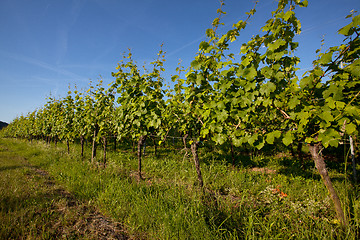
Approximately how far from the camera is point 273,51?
2479 millimetres

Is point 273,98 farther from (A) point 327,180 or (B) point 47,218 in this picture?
(B) point 47,218

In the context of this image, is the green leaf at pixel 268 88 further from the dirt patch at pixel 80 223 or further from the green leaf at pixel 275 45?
the dirt patch at pixel 80 223

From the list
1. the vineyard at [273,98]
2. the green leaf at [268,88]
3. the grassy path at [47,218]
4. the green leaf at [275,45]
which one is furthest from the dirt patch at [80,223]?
the green leaf at [275,45]

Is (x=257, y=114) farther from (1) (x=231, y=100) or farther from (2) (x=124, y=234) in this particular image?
(2) (x=124, y=234)

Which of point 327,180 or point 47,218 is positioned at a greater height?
point 327,180

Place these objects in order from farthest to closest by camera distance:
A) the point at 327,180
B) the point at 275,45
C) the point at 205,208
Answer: the point at 205,208 → the point at 327,180 → the point at 275,45

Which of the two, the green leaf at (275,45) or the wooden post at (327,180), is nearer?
the green leaf at (275,45)

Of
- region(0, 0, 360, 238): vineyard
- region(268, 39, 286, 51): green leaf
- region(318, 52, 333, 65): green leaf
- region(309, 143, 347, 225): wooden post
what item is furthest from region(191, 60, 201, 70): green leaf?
region(309, 143, 347, 225): wooden post

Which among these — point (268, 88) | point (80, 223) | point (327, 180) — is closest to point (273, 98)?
point (268, 88)

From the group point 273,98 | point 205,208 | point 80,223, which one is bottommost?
point 80,223

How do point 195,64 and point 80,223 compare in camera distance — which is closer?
point 80,223

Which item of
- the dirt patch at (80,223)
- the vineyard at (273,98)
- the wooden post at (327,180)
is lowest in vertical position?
the dirt patch at (80,223)

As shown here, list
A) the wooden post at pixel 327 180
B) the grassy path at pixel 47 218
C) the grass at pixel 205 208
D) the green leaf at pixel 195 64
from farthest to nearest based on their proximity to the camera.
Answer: the green leaf at pixel 195 64 < the grassy path at pixel 47 218 < the wooden post at pixel 327 180 < the grass at pixel 205 208

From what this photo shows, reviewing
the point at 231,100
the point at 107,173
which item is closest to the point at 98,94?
the point at 107,173
